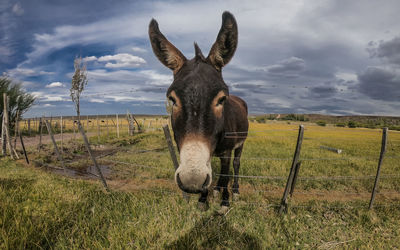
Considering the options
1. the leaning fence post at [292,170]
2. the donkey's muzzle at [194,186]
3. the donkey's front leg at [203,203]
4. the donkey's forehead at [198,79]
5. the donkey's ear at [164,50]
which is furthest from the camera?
the donkey's front leg at [203,203]

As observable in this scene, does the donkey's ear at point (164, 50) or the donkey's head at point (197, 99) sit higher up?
the donkey's ear at point (164, 50)

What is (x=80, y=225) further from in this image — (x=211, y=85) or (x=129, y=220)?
(x=211, y=85)

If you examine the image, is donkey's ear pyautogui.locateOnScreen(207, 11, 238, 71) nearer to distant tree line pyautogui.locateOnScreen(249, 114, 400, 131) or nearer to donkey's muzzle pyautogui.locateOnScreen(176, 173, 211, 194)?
donkey's muzzle pyautogui.locateOnScreen(176, 173, 211, 194)

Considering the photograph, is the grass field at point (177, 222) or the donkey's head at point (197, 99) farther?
the grass field at point (177, 222)

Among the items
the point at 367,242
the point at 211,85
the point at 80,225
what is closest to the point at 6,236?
the point at 80,225

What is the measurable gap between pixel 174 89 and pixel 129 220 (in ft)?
8.00

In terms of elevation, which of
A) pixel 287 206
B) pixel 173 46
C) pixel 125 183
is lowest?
pixel 125 183

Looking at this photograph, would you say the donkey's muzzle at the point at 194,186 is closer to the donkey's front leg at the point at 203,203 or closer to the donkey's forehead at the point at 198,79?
the donkey's forehead at the point at 198,79

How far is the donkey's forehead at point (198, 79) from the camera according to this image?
7.54 ft

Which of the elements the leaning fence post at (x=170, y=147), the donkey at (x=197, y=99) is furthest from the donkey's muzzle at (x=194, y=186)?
the leaning fence post at (x=170, y=147)

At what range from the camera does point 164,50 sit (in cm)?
296

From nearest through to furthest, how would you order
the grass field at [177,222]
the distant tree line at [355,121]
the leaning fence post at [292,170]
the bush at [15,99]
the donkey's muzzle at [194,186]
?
the donkey's muzzle at [194,186], the grass field at [177,222], the leaning fence post at [292,170], the bush at [15,99], the distant tree line at [355,121]

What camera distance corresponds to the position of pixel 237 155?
18.2 feet

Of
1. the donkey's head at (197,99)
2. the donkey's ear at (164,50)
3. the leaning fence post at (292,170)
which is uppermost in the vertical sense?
the donkey's ear at (164,50)
